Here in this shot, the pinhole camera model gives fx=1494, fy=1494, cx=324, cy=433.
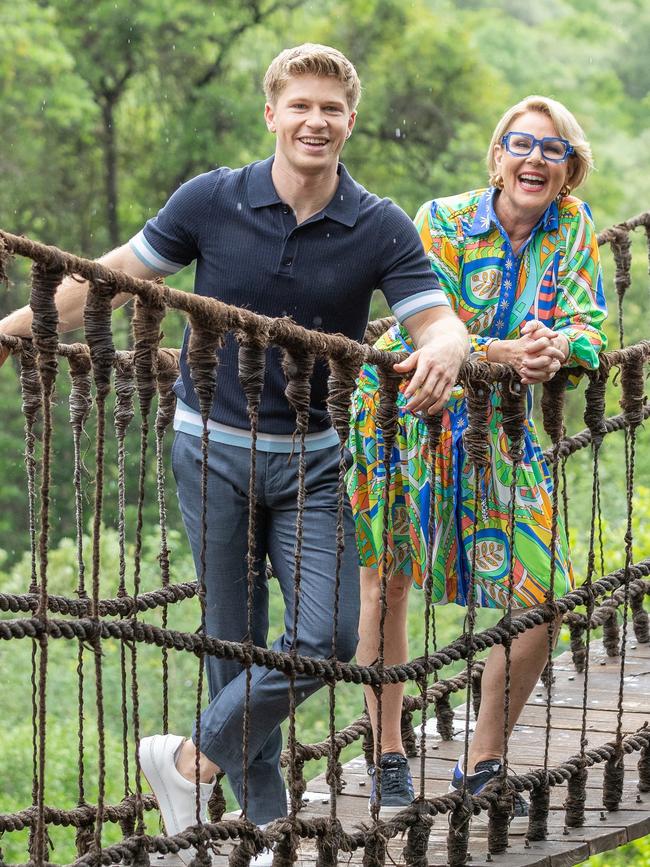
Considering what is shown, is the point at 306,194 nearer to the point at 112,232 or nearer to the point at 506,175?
Answer: the point at 506,175

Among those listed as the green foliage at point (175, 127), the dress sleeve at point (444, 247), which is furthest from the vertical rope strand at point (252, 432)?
the green foliage at point (175, 127)

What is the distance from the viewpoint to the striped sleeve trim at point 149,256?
2.53m

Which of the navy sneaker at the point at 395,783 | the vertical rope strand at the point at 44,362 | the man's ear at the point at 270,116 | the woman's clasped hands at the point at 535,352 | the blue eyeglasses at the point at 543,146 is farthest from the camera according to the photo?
the navy sneaker at the point at 395,783

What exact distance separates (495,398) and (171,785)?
3.11 ft

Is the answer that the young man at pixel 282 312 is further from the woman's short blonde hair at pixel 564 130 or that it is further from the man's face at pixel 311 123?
the woman's short blonde hair at pixel 564 130

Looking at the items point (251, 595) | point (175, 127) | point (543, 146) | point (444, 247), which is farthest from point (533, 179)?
point (175, 127)

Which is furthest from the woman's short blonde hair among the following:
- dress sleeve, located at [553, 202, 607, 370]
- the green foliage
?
the green foliage

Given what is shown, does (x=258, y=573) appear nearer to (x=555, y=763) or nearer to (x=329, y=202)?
(x=329, y=202)

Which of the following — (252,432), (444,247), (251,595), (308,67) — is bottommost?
(251,595)

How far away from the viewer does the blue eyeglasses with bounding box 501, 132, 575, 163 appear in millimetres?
2889

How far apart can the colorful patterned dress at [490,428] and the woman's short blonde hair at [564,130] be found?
0.24ft

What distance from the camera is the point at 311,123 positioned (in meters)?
2.46

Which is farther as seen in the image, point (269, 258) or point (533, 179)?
point (533, 179)

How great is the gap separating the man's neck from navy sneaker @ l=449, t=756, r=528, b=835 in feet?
3.71
